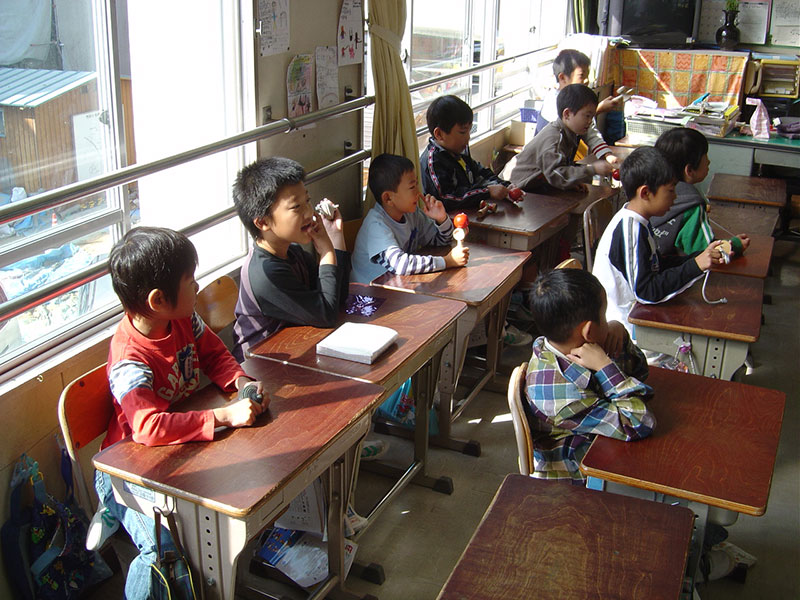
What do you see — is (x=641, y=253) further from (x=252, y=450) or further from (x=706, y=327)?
(x=252, y=450)

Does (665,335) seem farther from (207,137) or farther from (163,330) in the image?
(207,137)

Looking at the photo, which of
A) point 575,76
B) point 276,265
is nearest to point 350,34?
point 276,265

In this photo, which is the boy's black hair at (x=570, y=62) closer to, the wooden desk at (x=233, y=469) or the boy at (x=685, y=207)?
the boy at (x=685, y=207)

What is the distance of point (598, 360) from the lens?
6.22ft

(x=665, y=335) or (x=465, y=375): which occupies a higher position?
(x=665, y=335)

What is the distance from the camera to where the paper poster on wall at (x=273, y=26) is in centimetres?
280

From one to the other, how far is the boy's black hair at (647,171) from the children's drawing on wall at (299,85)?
48.5 inches

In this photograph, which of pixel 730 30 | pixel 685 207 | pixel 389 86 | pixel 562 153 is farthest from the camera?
pixel 730 30

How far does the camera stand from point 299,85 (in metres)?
3.09

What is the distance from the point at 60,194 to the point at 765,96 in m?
5.97

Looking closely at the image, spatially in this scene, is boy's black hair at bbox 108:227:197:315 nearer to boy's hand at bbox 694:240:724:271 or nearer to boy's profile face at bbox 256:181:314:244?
boy's profile face at bbox 256:181:314:244

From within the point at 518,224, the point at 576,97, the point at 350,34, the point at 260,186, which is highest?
the point at 350,34

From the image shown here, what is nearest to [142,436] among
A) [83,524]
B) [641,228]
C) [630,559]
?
[83,524]

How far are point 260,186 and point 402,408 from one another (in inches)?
40.8
